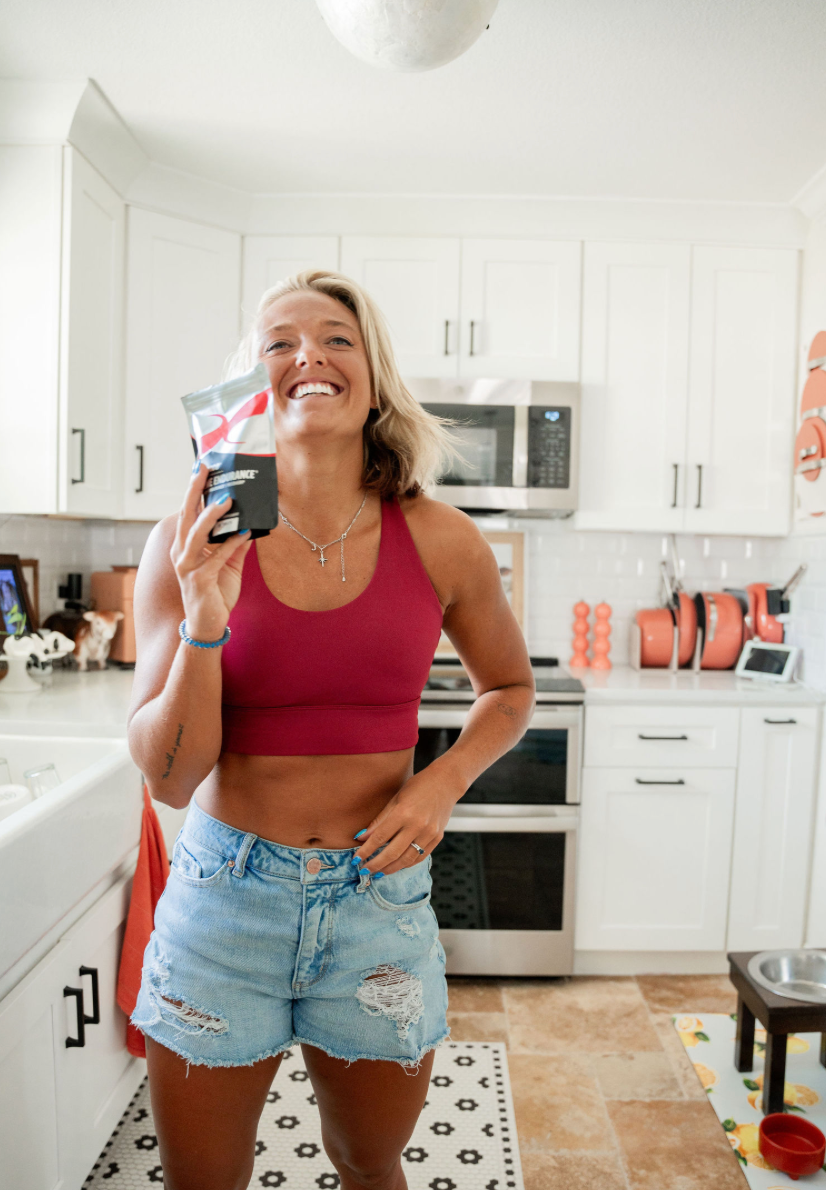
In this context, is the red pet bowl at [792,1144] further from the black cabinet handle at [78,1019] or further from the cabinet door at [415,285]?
the cabinet door at [415,285]

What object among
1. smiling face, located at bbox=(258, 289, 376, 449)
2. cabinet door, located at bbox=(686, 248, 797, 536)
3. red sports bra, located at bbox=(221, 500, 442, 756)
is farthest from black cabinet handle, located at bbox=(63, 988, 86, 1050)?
cabinet door, located at bbox=(686, 248, 797, 536)

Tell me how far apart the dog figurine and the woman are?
5.48 feet

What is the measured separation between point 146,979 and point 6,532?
72.3 inches

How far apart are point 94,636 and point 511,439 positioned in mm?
1427

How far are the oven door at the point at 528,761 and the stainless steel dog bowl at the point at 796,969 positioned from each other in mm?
665

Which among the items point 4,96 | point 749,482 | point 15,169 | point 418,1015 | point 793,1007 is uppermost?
point 4,96

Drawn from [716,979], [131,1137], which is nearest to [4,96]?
[131,1137]

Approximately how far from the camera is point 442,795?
99cm

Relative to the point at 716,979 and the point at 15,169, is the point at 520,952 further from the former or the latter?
A: the point at 15,169

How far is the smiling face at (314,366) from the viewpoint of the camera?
1015mm

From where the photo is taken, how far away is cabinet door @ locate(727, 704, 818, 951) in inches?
99.7

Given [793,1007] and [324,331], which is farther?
[793,1007]

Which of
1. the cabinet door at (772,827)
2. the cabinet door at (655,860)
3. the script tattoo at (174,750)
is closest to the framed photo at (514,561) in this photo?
the cabinet door at (655,860)

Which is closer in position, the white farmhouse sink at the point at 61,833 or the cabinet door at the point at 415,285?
the white farmhouse sink at the point at 61,833
